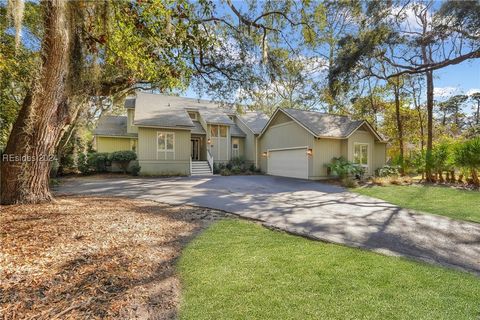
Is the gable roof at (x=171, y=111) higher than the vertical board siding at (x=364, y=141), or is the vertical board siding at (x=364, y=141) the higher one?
the gable roof at (x=171, y=111)

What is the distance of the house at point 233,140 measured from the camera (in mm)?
16625

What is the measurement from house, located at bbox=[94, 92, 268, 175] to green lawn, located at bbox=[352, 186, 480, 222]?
1013cm

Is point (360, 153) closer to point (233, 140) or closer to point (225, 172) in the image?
point (225, 172)

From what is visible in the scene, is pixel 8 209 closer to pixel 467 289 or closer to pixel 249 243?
pixel 249 243

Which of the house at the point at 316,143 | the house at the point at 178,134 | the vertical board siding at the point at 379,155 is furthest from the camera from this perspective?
the vertical board siding at the point at 379,155

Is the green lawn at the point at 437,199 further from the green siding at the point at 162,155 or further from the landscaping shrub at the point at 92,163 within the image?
the landscaping shrub at the point at 92,163

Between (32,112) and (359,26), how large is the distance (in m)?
13.0

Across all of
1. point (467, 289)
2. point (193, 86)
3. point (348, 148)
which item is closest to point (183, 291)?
point (467, 289)

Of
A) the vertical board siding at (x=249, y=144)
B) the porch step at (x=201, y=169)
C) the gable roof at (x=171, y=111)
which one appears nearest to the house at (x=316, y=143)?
the vertical board siding at (x=249, y=144)

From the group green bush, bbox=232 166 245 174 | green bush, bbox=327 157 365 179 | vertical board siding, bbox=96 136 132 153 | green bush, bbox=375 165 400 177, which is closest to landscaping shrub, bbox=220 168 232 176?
green bush, bbox=232 166 245 174

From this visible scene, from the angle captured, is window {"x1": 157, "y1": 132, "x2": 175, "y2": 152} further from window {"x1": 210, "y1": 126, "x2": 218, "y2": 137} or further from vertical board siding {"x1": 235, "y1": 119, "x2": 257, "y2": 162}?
vertical board siding {"x1": 235, "y1": 119, "x2": 257, "y2": 162}

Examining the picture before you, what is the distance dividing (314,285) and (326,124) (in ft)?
50.7

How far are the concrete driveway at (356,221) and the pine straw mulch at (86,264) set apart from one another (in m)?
2.46

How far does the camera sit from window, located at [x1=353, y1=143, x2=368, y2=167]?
56.1ft
